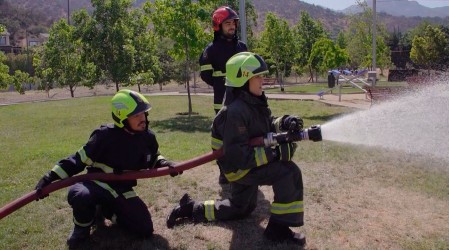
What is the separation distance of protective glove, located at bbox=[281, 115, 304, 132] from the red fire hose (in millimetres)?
644

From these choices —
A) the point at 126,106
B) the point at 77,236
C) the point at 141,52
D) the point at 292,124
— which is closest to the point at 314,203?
the point at 292,124

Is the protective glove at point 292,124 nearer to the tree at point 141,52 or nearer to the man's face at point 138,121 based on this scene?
the man's face at point 138,121

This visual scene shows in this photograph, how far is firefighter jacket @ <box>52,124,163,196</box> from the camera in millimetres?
4461

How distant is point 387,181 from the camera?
6445 mm

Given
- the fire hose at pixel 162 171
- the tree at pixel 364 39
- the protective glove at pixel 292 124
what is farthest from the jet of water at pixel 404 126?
the tree at pixel 364 39

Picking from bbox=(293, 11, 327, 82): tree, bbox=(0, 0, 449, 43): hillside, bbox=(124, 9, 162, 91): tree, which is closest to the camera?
bbox=(124, 9, 162, 91): tree

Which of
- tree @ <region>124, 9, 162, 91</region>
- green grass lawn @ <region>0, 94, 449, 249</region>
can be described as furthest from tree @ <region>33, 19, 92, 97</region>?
green grass lawn @ <region>0, 94, 449, 249</region>

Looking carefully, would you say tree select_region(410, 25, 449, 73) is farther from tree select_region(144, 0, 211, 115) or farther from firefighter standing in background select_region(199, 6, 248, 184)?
firefighter standing in background select_region(199, 6, 248, 184)

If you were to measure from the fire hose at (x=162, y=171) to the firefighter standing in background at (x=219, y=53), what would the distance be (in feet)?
6.16

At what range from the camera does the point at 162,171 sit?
4.34 metres

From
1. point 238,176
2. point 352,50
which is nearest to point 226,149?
point 238,176

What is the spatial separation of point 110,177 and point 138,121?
598mm

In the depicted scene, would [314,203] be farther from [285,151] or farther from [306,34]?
[306,34]

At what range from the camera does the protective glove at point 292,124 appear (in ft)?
13.3
